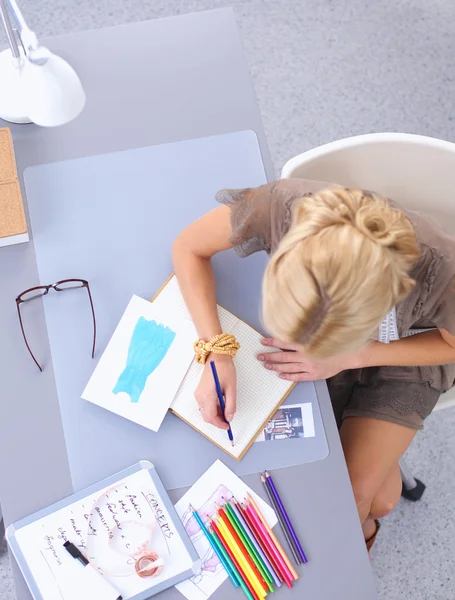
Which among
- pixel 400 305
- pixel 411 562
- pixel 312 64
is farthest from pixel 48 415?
pixel 312 64

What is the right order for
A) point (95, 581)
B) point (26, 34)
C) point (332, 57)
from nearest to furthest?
point (26, 34), point (95, 581), point (332, 57)

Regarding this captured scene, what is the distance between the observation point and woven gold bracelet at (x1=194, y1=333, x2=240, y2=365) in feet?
3.57

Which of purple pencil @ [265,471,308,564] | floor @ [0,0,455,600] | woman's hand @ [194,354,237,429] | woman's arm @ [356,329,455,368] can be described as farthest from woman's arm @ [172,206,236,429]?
floor @ [0,0,455,600]

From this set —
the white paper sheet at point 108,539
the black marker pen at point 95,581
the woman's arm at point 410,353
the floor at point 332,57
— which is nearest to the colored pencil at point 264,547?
the white paper sheet at point 108,539

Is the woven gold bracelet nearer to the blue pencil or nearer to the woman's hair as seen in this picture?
the blue pencil

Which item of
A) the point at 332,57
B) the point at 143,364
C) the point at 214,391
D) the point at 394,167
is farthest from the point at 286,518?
the point at 332,57

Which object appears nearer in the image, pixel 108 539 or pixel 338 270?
pixel 338 270

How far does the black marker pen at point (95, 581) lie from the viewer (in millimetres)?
A: 984

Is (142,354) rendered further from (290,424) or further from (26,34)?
(26,34)

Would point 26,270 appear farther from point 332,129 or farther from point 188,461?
point 332,129

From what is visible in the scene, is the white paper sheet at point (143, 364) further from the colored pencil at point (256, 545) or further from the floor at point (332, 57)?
the floor at point (332, 57)

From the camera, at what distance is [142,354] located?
1102mm

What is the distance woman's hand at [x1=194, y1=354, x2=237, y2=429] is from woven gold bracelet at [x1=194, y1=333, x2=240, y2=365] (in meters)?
0.01

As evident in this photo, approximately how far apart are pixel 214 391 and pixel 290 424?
14 cm
